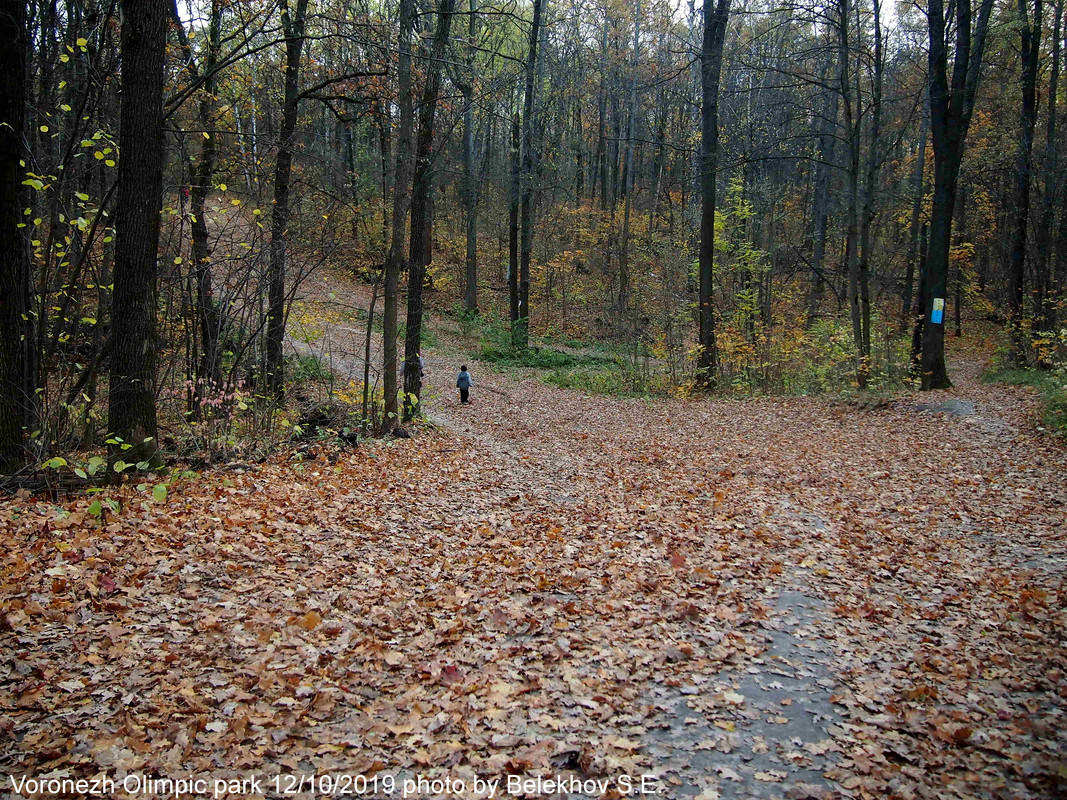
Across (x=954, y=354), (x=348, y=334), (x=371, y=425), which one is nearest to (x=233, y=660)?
(x=371, y=425)

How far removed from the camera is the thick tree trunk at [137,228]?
628 cm

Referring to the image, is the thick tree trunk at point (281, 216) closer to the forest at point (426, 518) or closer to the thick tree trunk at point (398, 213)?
the forest at point (426, 518)

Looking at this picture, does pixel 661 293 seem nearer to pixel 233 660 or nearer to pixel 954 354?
pixel 954 354

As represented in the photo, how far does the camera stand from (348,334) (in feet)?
77.6

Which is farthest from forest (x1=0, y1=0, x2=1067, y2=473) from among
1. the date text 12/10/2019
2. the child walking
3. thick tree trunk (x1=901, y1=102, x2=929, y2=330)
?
Answer: the date text 12/10/2019

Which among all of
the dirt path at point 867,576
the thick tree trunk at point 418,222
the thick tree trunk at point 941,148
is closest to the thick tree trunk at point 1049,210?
the thick tree trunk at point 941,148

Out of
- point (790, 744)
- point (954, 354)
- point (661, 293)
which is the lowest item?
point (790, 744)

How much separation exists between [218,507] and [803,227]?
125ft

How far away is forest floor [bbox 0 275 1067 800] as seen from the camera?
11.2ft

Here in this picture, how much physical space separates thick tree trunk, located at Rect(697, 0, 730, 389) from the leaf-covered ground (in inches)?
379

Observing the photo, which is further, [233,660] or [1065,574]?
[1065,574]

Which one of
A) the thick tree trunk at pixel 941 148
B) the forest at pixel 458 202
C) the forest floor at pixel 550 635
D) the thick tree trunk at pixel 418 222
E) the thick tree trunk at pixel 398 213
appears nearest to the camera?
the forest floor at pixel 550 635

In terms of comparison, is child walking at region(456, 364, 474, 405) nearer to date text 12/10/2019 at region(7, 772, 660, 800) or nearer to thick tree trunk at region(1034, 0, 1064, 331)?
date text 12/10/2019 at region(7, 772, 660, 800)

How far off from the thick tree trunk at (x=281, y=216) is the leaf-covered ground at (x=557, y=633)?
9.70ft
